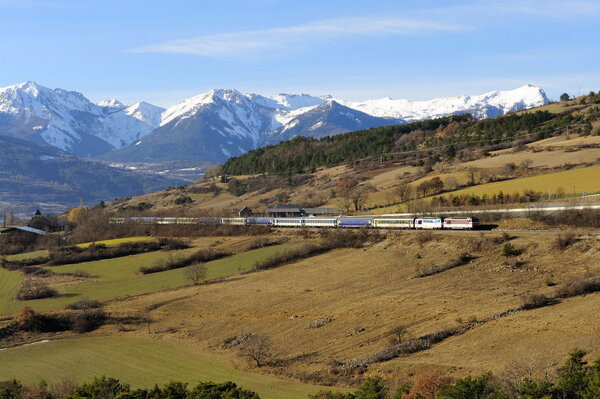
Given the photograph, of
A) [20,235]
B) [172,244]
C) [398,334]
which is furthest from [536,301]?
[20,235]

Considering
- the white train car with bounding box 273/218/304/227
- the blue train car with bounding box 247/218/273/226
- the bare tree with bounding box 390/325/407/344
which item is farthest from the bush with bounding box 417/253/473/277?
the blue train car with bounding box 247/218/273/226

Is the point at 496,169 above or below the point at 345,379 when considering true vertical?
above

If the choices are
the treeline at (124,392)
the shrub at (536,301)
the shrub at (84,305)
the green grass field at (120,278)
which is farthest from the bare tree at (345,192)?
the treeline at (124,392)

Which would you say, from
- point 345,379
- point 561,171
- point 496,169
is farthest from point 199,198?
point 345,379

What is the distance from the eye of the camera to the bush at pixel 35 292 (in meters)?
75.9

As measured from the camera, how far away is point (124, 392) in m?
39.5

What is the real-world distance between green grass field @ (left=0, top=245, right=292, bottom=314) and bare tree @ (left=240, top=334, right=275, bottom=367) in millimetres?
29735

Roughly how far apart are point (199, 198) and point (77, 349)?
13940 centimetres

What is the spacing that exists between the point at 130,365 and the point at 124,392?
Result: 13050mm

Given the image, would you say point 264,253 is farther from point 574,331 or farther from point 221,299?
point 574,331

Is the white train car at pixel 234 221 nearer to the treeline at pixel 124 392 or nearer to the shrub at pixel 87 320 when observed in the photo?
the shrub at pixel 87 320

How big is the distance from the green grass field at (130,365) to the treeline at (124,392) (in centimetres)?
446

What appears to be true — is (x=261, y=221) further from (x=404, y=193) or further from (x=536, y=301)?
(x=536, y=301)

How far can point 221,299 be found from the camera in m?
70.9
